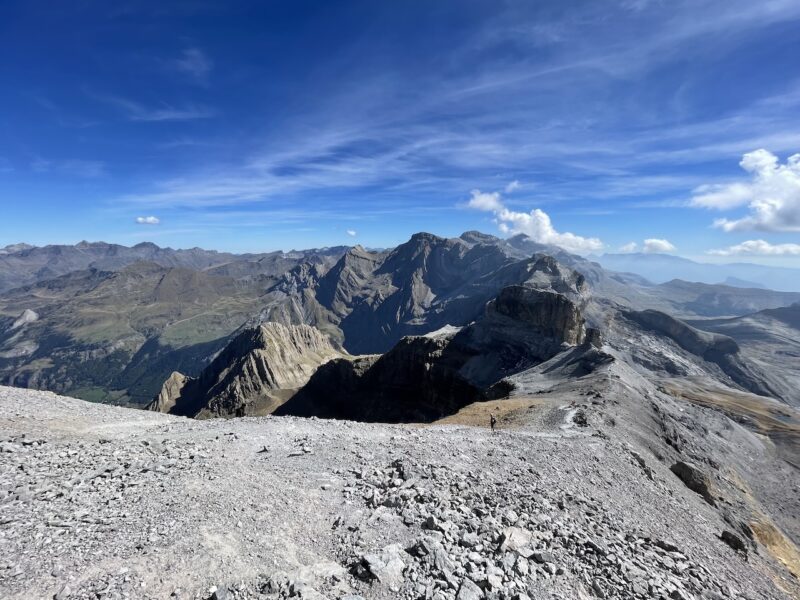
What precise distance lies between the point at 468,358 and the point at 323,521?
76.5 meters

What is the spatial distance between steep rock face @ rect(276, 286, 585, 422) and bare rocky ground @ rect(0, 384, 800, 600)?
145 ft

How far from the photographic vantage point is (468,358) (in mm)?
88438

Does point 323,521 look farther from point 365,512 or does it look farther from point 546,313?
point 546,313

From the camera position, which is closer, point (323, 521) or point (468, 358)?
point (323, 521)

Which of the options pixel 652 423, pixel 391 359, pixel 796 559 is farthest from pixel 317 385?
pixel 796 559

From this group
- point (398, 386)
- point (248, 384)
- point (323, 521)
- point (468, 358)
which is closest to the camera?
point (323, 521)

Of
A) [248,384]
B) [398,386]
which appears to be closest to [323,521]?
[398,386]

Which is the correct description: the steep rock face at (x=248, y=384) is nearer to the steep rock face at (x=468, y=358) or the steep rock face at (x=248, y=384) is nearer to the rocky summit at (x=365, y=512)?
the steep rock face at (x=468, y=358)

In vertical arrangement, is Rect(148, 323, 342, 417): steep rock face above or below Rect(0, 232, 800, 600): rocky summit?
below

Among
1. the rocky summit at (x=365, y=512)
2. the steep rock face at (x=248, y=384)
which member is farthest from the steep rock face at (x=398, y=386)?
the rocky summit at (x=365, y=512)

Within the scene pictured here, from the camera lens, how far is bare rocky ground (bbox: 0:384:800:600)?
1102 centimetres

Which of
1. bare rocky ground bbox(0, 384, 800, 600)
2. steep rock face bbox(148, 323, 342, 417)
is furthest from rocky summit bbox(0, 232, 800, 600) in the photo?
steep rock face bbox(148, 323, 342, 417)

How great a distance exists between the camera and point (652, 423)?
42.5 metres

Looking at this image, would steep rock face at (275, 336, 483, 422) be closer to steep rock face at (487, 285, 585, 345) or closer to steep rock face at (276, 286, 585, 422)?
steep rock face at (276, 286, 585, 422)
